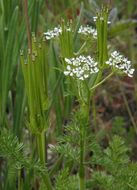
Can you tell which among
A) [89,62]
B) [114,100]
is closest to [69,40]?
[89,62]

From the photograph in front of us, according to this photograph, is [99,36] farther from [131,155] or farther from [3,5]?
[131,155]

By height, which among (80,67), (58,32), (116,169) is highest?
(58,32)

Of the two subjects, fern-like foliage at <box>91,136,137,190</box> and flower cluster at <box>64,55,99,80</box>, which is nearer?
flower cluster at <box>64,55,99,80</box>

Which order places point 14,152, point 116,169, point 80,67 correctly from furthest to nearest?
1. point 116,169
2. point 14,152
3. point 80,67

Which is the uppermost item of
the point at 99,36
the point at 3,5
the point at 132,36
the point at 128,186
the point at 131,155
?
the point at 132,36

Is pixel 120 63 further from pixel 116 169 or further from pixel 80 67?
pixel 116 169

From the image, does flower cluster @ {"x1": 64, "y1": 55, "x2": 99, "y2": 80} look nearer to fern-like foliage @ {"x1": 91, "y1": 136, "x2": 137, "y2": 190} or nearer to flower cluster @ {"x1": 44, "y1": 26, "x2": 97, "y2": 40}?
flower cluster @ {"x1": 44, "y1": 26, "x2": 97, "y2": 40}

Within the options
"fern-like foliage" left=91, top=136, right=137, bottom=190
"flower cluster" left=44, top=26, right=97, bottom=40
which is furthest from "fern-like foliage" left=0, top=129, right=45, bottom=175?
"flower cluster" left=44, top=26, right=97, bottom=40

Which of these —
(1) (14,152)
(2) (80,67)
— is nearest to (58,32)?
(2) (80,67)
